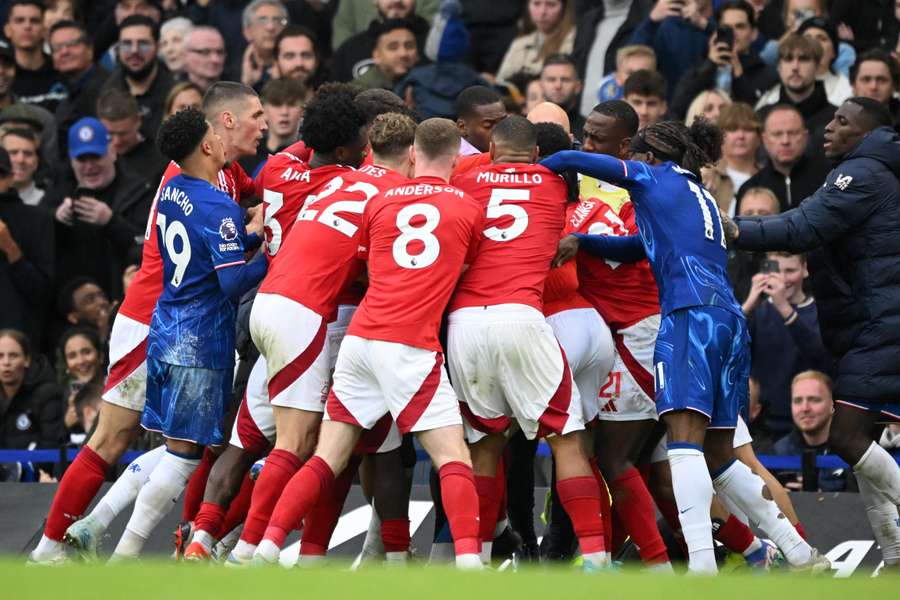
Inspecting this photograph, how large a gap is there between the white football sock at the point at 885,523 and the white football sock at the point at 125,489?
4075 mm

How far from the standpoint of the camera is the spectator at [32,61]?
16016 mm

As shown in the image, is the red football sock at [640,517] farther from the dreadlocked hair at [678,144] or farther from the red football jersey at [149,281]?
the red football jersey at [149,281]

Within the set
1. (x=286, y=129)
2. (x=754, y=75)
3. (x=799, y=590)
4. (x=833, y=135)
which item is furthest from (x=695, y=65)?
(x=799, y=590)

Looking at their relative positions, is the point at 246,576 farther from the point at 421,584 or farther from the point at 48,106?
the point at 48,106

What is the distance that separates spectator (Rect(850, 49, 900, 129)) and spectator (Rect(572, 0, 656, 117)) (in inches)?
90.5

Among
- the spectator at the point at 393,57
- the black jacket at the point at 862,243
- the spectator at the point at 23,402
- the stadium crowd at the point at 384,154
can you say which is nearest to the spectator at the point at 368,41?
the stadium crowd at the point at 384,154

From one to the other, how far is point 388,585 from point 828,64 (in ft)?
29.0

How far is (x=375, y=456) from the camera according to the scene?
31.2 ft

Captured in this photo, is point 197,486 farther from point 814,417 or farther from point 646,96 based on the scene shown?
point 646,96

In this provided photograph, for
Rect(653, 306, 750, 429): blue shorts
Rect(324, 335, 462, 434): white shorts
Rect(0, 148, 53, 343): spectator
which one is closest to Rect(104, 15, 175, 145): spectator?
Rect(0, 148, 53, 343): spectator

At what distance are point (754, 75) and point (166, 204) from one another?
6.57 metres

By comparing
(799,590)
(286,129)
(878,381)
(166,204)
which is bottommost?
(799,590)

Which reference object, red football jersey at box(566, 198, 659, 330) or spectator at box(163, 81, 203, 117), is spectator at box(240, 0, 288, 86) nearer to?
spectator at box(163, 81, 203, 117)

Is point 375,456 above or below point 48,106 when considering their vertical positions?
below
